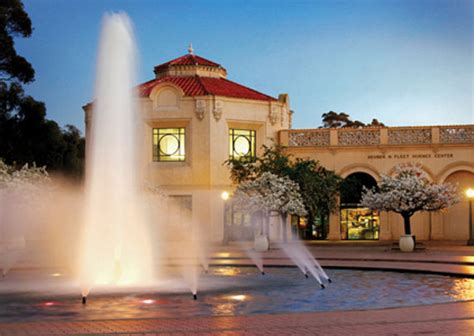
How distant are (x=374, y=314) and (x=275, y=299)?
3.68 metres

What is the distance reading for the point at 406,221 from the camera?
3719 centimetres

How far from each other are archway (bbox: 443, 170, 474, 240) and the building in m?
0.06

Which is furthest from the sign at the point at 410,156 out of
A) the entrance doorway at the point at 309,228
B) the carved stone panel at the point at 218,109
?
the carved stone panel at the point at 218,109

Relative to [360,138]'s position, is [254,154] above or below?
below

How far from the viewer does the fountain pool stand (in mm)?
16188

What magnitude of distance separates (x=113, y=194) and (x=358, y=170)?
27.8 metres

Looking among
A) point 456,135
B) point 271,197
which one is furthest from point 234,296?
point 456,135

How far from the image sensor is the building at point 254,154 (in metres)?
47.9

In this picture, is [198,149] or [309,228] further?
[309,228]

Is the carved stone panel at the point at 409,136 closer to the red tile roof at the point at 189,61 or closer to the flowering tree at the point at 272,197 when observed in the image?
the flowering tree at the point at 272,197

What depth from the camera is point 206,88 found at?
49.8m

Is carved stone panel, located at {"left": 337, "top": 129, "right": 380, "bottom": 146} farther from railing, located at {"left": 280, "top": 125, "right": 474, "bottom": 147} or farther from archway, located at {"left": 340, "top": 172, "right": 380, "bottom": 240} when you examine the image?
archway, located at {"left": 340, "top": 172, "right": 380, "bottom": 240}

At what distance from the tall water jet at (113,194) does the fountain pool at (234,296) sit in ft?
3.44

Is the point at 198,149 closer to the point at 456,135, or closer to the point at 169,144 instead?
the point at 169,144
